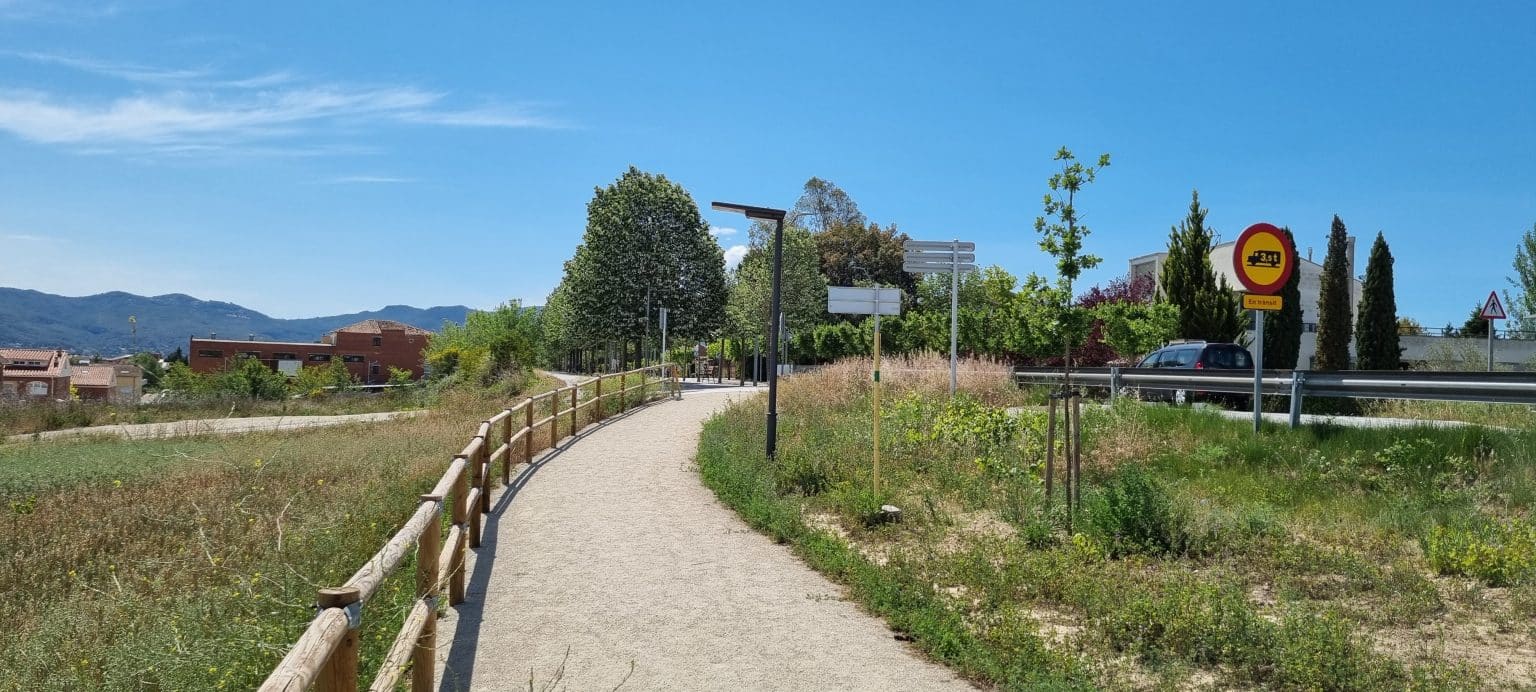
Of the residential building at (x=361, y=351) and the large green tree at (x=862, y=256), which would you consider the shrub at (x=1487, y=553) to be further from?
the residential building at (x=361, y=351)

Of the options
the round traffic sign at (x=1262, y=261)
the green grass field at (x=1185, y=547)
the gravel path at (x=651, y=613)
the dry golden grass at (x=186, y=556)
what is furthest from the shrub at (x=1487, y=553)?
the dry golden grass at (x=186, y=556)

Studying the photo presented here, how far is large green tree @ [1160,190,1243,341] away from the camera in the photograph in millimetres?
32125

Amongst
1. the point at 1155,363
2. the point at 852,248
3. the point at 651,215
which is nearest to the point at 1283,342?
the point at 1155,363

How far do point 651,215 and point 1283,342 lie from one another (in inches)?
1217

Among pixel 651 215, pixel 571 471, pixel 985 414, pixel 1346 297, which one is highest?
pixel 651 215

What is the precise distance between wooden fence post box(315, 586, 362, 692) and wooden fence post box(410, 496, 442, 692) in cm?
126

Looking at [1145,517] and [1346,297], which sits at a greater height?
[1346,297]

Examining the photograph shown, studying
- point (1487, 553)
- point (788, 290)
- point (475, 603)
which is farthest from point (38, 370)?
point (1487, 553)

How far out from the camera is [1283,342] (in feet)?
118

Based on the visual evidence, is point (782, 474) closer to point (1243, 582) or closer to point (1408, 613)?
point (1243, 582)

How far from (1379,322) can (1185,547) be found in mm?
36568

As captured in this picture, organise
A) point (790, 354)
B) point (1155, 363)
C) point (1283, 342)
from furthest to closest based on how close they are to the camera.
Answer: point (790, 354), point (1283, 342), point (1155, 363)

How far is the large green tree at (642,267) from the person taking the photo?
164ft

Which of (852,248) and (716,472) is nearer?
(716,472)
